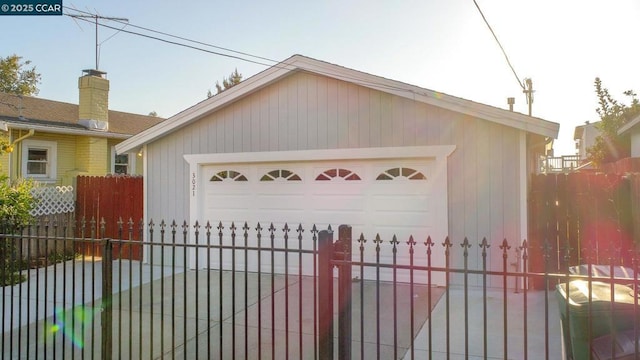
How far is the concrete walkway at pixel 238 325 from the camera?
4125 mm

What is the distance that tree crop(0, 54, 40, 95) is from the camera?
26.5 metres

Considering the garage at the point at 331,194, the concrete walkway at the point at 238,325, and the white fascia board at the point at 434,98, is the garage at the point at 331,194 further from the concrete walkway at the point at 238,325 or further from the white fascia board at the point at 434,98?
the concrete walkway at the point at 238,325

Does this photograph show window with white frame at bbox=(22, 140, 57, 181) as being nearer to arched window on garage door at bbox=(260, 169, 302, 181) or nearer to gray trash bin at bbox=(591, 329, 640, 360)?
arched window on garage door at bbox=(260, 169, 302, 181)

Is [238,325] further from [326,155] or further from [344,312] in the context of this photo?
[326,155]

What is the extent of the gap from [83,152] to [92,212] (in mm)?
5346

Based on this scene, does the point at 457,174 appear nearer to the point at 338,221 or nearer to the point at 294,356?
the point at 338,221

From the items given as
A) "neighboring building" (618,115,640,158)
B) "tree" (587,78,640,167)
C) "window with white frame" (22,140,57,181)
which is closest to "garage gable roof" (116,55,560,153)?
"window with white frame" (22,140,57,181)

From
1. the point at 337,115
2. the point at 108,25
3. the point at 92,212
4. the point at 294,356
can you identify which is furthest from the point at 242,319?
the point at 108,25

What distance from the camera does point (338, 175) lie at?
8.13 metres

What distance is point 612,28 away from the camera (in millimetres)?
7363

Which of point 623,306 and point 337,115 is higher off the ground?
point 337,115

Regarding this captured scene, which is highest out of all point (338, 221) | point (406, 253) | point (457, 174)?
point (457, 174)

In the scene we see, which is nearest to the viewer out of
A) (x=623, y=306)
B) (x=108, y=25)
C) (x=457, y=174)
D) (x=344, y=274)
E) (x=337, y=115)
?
(x=623, y=306)

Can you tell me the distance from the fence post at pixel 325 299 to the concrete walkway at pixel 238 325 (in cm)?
63
